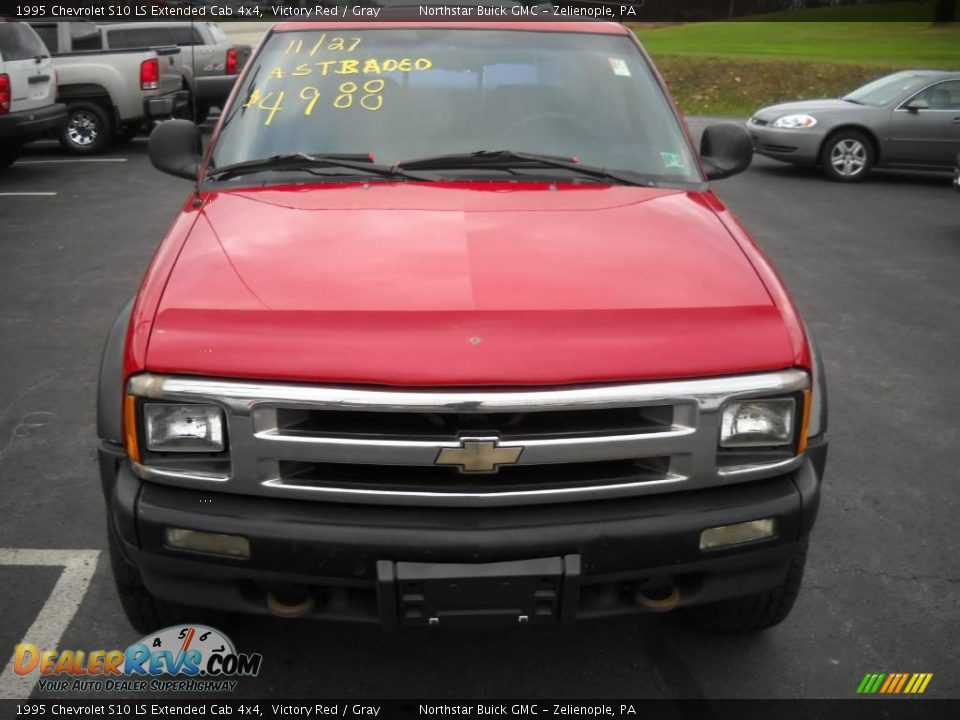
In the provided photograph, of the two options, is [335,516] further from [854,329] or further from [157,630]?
[854,329]

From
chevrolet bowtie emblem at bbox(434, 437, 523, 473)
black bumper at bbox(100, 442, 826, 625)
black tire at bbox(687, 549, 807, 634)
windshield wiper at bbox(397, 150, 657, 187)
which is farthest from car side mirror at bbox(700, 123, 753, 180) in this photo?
chevrolet bowtie emblem at bbox(434, 437, 523, 473)

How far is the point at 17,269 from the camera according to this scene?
7953mm

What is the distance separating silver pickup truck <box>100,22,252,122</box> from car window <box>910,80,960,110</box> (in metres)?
9.62

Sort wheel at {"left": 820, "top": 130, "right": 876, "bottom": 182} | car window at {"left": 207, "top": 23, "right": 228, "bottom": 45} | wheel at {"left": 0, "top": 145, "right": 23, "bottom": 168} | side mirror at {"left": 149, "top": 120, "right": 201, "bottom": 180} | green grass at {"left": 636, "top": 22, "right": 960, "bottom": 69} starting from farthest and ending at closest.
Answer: green grass at {"left": 636, "top": 22, "right": 960, "bottom": 69} < car window at {"left": 207, "top": 23, "right": 228, "bottom": 45} < wheel at {"left": 820, "top": 130, "right": 876, "bottom": 182} < wheel at {"left": 0, "top": 145, "right": 23, "bottom": 168} < side mirror at {"left": 149, "top": 120, "right": 201, "bottom": 180}

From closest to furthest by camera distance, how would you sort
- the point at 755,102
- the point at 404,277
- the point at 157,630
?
the point at 404,277
the point at 157,630
the point at 755,102

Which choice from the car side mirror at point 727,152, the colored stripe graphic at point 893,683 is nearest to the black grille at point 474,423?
the colored stripe graphic at point 893,683

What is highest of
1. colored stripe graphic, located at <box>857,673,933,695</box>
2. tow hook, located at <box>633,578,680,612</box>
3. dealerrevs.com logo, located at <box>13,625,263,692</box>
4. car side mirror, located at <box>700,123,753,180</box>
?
car side mirror, located at <box>700,123,753,180</box>

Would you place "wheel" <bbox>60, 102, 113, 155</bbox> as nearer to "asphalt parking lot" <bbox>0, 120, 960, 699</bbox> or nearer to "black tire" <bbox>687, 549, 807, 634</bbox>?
"asphalt parking lot" <bbox>0, 120, 960, 699</bbox>

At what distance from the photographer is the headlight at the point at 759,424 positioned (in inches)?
101

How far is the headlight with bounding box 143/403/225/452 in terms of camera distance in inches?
97.8

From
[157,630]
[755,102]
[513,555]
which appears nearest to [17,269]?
[157,630]

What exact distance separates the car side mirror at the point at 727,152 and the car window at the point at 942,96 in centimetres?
1009

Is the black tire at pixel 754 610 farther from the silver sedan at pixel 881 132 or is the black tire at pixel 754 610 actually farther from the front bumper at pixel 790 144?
the silver sedan at pixel 881 132

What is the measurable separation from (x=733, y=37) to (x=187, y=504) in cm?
4135
